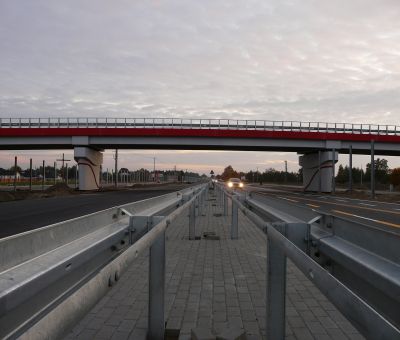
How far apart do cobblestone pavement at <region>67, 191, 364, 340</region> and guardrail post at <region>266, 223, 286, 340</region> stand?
3.03ft

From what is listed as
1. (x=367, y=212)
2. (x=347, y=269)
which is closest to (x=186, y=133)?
(x=367, y=212)

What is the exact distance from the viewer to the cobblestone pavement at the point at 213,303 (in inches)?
171

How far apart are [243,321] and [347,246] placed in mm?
2365

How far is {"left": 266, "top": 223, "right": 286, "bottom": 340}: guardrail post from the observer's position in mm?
3242

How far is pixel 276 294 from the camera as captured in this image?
10.7ft

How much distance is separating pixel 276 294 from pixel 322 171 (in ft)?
160

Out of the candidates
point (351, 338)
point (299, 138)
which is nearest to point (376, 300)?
point (351, 338)

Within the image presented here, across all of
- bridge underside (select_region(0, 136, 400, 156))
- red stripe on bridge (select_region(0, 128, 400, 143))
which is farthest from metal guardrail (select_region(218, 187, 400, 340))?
bridge underside (select_region(0, 136, 400, 156))

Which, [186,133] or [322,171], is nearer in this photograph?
Result: [186,133]

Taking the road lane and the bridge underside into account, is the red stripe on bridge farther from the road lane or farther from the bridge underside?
the road lane

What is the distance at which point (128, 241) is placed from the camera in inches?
155

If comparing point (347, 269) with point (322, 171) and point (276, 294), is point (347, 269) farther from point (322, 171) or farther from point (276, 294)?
point (322, 171)

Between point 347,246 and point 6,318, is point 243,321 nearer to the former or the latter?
point 347,246

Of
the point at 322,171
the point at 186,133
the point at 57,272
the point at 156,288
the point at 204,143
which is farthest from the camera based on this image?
the point at 322,171
